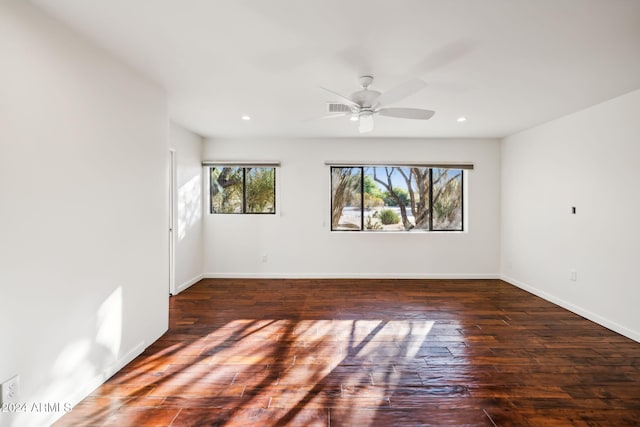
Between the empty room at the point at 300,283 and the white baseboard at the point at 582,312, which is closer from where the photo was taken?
the empty room at the point at 300,283

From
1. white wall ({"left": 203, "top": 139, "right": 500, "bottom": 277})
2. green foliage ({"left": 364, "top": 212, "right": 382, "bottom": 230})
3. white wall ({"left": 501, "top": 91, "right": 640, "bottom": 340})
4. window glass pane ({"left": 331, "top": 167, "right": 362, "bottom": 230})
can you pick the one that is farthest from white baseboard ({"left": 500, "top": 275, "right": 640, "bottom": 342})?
window glass pane ({"left": 331, "top": 167, "right": 362, "bottom": 230})

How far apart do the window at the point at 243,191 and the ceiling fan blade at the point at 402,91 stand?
285 cm

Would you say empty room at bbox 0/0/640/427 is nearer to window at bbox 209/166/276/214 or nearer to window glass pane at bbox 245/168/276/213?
window at bbox 209/166/276/214

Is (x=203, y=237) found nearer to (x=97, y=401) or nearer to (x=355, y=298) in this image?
(x=355, y=298)

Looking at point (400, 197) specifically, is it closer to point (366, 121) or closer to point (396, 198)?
point (396, 198)

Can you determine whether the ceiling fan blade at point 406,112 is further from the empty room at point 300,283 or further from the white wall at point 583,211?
the white wall at point 583,211

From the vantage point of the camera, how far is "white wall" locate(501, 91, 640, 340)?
292 centimetres

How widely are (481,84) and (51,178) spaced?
128 inches

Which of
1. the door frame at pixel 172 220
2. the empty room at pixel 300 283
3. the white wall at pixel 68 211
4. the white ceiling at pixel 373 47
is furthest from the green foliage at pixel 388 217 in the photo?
the white wall at pixel 68 211

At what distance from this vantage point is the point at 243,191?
16.8 ft

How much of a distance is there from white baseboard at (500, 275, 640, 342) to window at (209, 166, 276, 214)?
3.98 meters

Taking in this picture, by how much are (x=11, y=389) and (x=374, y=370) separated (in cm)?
211

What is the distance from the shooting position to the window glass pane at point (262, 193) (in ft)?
16.7

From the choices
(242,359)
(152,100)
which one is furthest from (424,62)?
(242,359)
